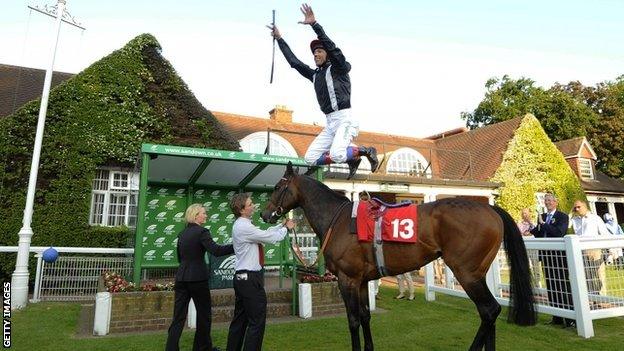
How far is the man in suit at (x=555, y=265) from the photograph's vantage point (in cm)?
640

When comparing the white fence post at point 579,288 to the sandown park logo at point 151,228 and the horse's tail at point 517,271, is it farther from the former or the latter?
the sandown park logo at point 151,228

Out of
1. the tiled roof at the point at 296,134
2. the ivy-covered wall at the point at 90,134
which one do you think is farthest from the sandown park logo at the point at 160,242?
the tiled roof at the point at 296,134

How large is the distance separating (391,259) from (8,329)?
520 centimetres

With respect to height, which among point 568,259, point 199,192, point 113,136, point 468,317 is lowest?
point 468,317

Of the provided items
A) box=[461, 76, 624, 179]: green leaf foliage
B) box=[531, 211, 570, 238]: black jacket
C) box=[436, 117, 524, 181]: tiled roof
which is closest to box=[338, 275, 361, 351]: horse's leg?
box=[531, 211, 570, 238]: black jacket

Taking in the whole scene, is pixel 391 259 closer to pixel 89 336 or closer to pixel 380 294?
pixel 89 336

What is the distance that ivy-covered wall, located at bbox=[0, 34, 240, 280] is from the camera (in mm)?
11883

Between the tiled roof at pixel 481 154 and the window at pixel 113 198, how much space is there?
15.1 m

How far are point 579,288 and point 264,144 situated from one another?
1381 cm

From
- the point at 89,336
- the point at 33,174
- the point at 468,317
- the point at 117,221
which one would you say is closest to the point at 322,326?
the point at 468,317

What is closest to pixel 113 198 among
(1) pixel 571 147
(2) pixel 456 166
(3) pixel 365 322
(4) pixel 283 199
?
(4) pixel 283 199

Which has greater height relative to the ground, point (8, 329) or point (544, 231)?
point (544, 231)

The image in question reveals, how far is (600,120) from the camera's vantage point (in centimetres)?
3306

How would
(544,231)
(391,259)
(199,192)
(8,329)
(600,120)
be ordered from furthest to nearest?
(600,120) < (199,192) < (544,231) < (8,329) < (391,259)
